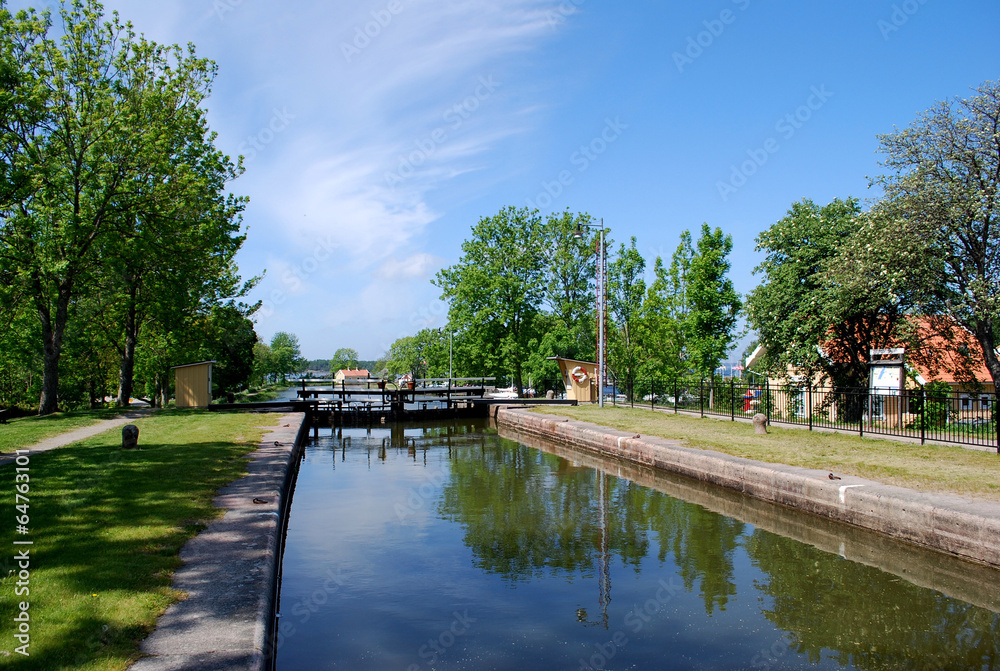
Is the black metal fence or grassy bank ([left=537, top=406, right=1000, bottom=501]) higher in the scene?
the black metal fence

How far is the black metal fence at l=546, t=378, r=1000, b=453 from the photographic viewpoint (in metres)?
14.0

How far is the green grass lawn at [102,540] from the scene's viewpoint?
162 inches

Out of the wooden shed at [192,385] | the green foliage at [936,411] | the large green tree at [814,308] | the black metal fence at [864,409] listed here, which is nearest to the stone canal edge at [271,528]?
the black metal fence at [864,409]

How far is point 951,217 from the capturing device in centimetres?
1653

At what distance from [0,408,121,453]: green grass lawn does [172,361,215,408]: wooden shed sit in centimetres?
413

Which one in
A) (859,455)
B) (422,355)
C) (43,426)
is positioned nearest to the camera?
(859,455)

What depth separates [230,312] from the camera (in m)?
30.0

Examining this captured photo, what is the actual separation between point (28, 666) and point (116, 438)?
39.2 ft

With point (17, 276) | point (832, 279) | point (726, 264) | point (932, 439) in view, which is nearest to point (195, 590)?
point (932, 439)

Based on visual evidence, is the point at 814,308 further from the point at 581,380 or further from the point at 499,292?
the point at 499,292

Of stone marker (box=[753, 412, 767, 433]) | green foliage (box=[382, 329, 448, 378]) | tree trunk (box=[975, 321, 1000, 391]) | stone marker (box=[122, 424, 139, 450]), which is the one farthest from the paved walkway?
green foliage (box=[382, 329, 448, 378])

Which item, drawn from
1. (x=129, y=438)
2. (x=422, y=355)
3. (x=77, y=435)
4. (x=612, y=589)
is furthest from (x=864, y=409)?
(x=422, y=355)

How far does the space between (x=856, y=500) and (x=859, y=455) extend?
372 cm

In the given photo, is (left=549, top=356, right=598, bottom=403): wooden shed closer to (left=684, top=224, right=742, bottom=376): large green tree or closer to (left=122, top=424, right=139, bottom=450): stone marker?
(left=684, top=224, right=742, bottom=376): large green tree
